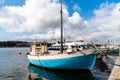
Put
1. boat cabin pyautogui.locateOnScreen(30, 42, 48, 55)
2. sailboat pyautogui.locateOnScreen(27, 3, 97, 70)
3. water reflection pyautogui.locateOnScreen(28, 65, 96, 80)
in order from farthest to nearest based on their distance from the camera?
1. boat cabin pyautogui.locateOnScreen(30, 42, 48, 55)
2. sailboat pyautogui.locateOnScreen(27, 3, 97, 70)
3. water reflection pyautogui.locateOnScreen(28, 65, 96, 80)

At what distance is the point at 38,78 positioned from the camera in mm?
23609

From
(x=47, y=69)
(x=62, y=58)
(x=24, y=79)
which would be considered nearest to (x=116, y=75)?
(x=24, y=79)

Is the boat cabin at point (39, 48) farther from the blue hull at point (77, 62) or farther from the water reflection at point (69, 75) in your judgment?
the blue hull at point (77, 62)

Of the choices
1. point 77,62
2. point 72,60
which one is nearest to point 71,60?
point 72,60

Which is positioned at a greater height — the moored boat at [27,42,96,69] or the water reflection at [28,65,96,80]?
the moored boat at [27,42,96,69]

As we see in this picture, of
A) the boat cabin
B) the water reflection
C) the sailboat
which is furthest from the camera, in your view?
the boat cabin

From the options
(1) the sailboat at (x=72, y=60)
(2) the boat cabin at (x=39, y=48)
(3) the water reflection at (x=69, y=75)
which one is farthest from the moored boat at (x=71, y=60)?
(2) the boat cabin at (x=39, y=48)

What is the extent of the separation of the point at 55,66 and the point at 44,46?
21.9 feet

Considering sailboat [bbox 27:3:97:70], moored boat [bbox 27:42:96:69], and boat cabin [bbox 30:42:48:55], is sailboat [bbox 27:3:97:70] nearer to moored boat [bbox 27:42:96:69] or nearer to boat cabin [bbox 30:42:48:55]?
moored boat [bbox 27:42:96:69]

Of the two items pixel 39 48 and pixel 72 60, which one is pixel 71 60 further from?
pixel 39 48

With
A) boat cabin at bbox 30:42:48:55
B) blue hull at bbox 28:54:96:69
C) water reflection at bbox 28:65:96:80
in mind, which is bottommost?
water reflection at bbox 28:65:96:80

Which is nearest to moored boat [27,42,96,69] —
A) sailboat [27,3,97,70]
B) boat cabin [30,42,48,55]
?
sailboat [27,3,97,70]

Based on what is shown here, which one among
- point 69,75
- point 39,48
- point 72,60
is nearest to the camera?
point 69,75

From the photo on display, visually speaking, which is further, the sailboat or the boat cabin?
the boat cabin
